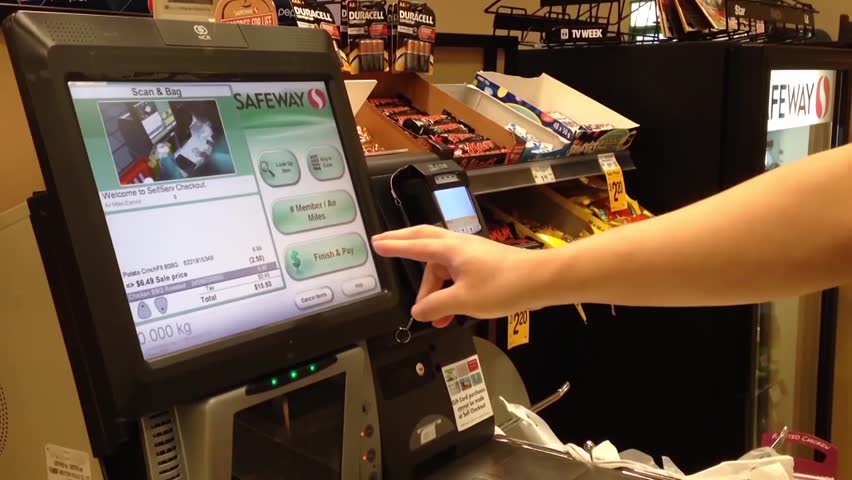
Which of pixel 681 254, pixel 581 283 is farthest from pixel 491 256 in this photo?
pixel 681 254

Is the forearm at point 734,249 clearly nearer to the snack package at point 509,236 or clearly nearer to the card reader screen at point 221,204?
the card reader screen at point 221,204

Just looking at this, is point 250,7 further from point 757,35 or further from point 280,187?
point 757,35

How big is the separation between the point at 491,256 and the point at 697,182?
1.36m

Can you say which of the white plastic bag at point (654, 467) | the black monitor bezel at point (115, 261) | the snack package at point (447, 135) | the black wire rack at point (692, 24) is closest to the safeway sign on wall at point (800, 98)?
the black wire rack at point (692, 24)

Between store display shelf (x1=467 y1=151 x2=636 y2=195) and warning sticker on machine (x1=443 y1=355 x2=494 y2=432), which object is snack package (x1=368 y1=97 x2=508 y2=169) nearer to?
store display shelf (x1=467 y1=151 x2=636 y2=195)

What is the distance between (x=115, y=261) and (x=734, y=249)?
60 cm

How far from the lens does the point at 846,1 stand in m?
3.86

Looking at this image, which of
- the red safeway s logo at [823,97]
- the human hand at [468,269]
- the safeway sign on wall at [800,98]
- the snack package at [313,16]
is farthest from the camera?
the red safeway s logo at [823,97]

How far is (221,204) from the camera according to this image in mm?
915

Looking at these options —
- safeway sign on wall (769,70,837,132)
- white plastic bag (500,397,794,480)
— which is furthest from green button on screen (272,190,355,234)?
safeway sign on wall (769,70,837,132)

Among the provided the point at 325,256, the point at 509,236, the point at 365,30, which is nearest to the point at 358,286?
the point at 325,256

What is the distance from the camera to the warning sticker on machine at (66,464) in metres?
0.93

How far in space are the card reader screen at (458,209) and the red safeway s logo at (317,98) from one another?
210 millimetres

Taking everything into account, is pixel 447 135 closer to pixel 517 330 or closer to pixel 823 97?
pixel 517 330
